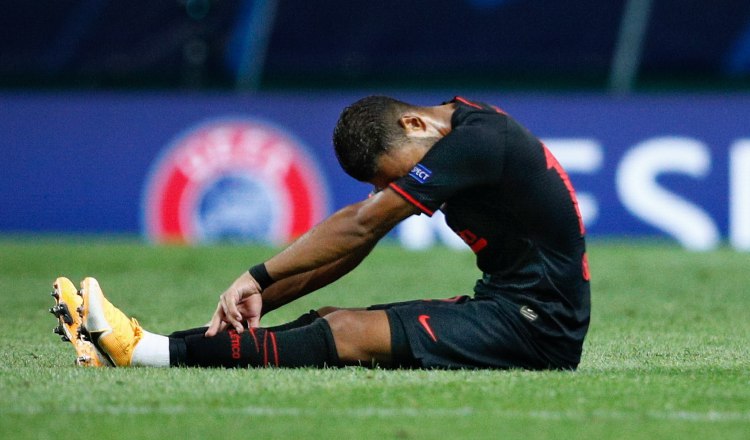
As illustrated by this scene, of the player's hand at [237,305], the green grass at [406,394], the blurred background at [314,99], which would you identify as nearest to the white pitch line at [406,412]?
the green grass at [406,394]

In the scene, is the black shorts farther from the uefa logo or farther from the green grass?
the uefa logo

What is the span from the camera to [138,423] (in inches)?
163

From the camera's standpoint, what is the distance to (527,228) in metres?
5.30

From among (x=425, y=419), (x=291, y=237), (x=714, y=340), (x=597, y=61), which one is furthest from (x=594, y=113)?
(x=425, y=419)

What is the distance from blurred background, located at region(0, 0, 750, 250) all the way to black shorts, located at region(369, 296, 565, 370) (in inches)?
345

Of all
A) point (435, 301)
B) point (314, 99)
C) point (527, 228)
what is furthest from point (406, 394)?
point (314, 99)

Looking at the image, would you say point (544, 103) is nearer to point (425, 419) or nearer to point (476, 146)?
point (476, 146)

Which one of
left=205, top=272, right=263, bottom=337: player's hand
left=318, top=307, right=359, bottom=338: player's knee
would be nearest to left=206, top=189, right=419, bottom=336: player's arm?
left=205, top=272, right=263, bottom=337: player's hand

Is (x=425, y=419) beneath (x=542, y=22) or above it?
beneath

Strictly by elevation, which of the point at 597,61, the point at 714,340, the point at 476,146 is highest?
the point at 597,61

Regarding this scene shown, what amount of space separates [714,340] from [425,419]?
113 inches

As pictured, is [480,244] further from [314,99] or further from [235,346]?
[314,99]

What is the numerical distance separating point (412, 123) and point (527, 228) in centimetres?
62

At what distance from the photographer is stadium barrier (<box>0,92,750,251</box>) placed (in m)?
13.8
